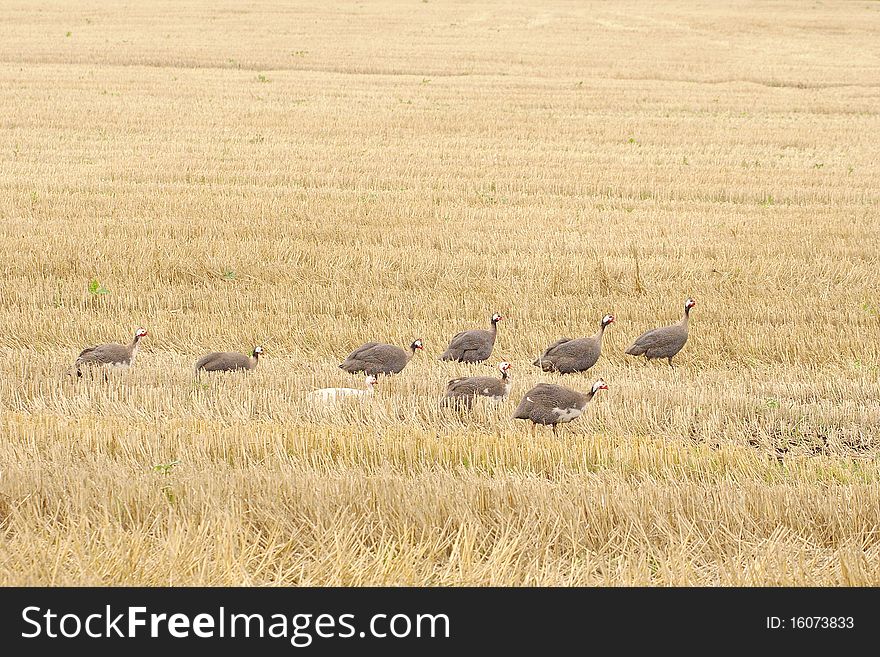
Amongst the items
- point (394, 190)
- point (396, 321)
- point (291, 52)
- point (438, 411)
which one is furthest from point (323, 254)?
point (291, 52)

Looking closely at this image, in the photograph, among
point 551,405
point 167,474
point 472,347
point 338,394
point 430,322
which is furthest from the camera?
point 430,322

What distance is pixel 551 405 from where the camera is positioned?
802cm

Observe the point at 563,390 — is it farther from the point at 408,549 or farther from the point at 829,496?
the point at 408,549

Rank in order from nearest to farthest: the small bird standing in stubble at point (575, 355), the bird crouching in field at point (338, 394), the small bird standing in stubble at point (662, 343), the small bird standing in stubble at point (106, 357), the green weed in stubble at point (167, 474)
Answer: the green weed in stubble at point (167, 474), the bird crouching in field at point (338, 394), the small bird standing in stubble at point (106, 357), the small bird standing in stubble at point (575, 355), the small bird standing in stubble at point (662, 343)

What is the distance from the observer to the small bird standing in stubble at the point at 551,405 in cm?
800

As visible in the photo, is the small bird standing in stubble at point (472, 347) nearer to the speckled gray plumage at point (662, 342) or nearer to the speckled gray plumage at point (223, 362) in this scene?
the speckled gray plumage at point (662, 342)

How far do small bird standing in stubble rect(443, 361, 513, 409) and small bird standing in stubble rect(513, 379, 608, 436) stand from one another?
18.8 inches

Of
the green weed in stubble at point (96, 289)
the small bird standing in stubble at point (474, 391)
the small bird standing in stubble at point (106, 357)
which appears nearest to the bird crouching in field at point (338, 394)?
the small bird standing in stubble at point (474, 391)

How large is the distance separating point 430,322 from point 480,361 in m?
1.91

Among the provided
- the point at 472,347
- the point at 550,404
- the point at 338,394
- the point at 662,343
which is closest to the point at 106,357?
the point at 338,394

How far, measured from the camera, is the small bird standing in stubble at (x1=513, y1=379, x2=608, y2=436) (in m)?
8.00

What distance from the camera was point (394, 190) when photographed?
20953 millimetres

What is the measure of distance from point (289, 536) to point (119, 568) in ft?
3.34

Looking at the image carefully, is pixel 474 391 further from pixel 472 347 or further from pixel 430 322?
pixel 430 322
